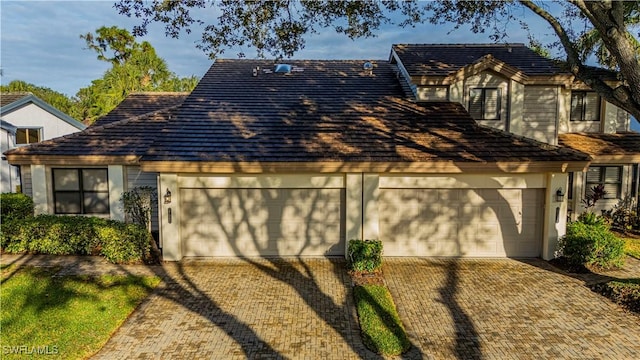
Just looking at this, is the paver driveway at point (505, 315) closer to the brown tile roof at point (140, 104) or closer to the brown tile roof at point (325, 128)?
the brown tile roof at point (325, 128)

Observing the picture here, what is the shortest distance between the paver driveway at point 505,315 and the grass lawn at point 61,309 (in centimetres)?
531

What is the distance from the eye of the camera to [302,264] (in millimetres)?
11008

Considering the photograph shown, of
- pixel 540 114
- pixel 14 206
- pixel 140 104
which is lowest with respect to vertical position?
pixel 14 206

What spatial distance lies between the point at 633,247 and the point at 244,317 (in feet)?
39.4

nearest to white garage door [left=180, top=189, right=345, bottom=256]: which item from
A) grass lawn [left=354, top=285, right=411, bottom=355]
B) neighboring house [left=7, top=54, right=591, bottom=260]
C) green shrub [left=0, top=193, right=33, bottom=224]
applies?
neighboring house [left=7, top=54, right=591, bottom=260]

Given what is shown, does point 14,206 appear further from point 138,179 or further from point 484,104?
point 484,104

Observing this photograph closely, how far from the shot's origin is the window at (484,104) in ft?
45.4

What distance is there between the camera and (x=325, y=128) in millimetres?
12617

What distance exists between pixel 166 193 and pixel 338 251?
16.3 feet

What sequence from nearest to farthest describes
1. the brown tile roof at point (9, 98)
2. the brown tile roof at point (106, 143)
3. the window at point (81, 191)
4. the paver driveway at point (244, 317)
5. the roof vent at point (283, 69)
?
the paver driveway at point (244, 317)
the brown tile roof at point (106, 143)
the window at point (81, 191)
the roof vent at point (283, 69)
the brown tile roof at point (9, 98)

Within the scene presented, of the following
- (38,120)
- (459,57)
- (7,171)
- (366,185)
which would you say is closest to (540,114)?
(459,57)

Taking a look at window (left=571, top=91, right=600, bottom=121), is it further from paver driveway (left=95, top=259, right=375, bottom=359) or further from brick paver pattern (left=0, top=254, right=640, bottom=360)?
paver driveway (left=95, top=259, right=375, bottom=359)

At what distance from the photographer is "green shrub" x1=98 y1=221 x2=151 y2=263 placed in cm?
1052

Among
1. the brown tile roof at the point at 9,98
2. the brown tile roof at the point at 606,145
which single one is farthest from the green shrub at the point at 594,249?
the brown tile roof at the point at 9,98
